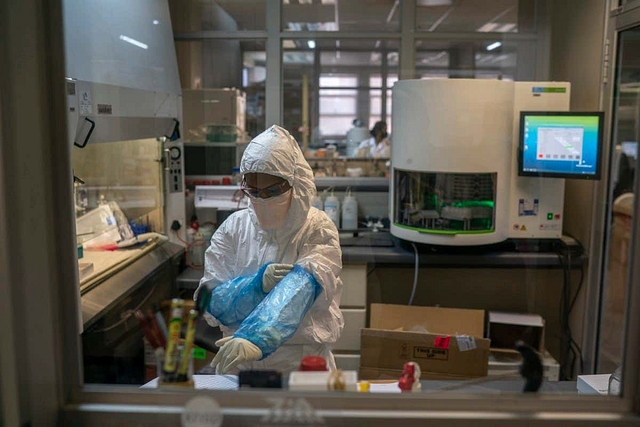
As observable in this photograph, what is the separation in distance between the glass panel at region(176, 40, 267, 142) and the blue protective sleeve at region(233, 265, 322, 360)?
202 centimetres

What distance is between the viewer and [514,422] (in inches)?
27.7

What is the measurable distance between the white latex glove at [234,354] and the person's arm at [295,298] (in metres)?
0.02

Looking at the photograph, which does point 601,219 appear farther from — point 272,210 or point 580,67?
point 272,210

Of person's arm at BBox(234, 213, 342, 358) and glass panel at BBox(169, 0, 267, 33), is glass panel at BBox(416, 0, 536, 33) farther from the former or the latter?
person's arm at BBox(234, 213, 342, 358)

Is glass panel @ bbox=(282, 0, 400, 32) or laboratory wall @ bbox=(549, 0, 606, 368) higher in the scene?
glass panel @ bbox=(282, 0, 400, 32)

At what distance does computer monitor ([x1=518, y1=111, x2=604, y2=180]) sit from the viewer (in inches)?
109

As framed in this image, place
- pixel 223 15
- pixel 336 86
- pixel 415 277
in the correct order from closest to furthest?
pixel 415 277 < pixel 223 15 < pixel 336 86

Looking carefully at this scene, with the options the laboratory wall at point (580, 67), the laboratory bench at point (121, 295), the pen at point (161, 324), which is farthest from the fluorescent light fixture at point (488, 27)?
the pen at point (161, 324)

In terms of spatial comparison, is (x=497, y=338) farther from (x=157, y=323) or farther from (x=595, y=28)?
(x=157, y=323)

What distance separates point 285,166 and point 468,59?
3.10 m

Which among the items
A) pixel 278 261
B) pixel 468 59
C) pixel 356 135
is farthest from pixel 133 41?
pixel 356 135

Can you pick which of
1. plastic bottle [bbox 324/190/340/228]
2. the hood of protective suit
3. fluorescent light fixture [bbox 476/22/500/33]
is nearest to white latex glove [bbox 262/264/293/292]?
the hood of protective suit

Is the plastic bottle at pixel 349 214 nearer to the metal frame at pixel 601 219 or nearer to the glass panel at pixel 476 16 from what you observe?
the metal frame at pixel 601 219

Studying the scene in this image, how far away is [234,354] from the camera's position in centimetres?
146
